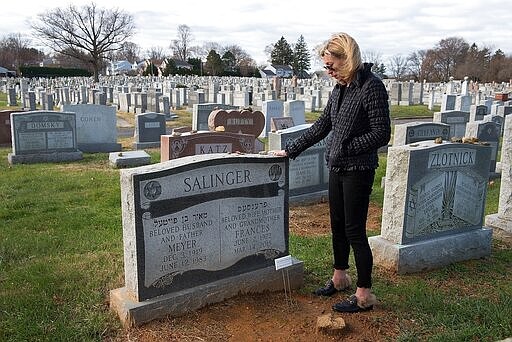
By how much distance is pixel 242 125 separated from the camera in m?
Answer: 9.84

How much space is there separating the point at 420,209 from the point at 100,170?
21.9 ft

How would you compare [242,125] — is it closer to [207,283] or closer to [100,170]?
[100,170]

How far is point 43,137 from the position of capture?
9.88 metres

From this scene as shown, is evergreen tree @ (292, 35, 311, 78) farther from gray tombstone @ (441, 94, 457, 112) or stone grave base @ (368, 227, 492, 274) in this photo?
stone grave base @ (368, 227, 492, 274)

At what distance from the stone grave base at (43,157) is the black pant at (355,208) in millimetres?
8320

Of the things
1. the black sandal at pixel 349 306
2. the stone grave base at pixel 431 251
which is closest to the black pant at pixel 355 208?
the black sandal at pixel 349 306

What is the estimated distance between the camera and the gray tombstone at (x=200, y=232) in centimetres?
300

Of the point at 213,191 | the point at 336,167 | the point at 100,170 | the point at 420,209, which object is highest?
the point at 336,167

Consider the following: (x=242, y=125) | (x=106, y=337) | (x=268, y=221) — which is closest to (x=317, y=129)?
(x=268, y=221)

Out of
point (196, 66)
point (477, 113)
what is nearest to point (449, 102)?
point (477, 113)

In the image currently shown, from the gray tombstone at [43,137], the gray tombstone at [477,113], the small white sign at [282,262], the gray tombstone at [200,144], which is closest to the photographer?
the small white sign at [282,262]

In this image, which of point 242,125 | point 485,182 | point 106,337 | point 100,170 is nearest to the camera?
point 106,337

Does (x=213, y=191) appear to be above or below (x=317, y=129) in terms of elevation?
below

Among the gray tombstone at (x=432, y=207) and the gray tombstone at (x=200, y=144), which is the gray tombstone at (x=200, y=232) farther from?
the gray tombstone at (x=200, y=144)
